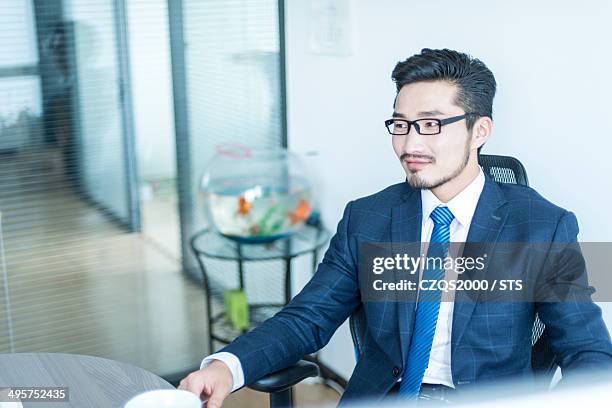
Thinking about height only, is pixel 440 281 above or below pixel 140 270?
above

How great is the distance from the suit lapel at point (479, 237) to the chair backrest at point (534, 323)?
9cm

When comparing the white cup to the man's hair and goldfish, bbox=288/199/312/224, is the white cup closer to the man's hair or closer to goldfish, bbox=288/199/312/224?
the man's hair

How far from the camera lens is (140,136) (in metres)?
3.08

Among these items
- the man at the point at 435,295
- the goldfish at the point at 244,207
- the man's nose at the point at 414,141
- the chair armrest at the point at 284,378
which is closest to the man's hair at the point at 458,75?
the man at the point at 435,295

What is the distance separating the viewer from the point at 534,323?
1771 millimetres

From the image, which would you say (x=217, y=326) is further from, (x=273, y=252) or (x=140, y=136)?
(x=140, y=136)

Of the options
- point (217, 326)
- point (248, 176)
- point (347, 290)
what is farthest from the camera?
point (217, 326)

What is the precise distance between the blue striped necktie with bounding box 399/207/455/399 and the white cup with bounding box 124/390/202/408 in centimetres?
78

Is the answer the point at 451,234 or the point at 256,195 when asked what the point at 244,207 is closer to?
the point at 256,195

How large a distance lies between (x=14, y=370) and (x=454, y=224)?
101 cm

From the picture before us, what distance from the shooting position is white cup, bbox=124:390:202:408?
1048mm

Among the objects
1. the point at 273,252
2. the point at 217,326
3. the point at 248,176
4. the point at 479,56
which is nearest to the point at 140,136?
the point at 248,176

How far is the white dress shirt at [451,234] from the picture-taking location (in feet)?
5.81

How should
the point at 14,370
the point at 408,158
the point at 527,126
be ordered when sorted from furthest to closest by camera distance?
the point at 527,126, the point at 408,158, the point at 14,370
